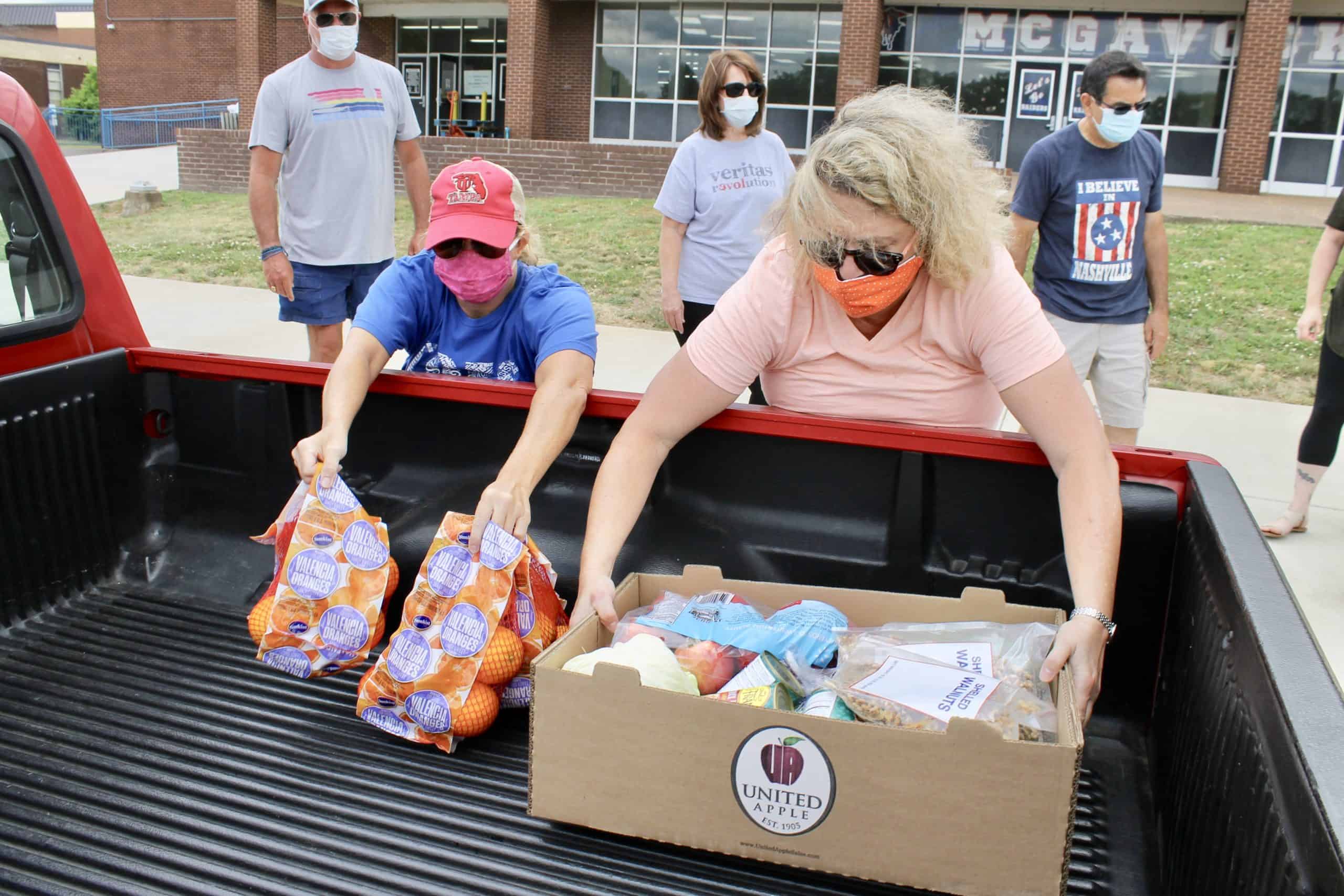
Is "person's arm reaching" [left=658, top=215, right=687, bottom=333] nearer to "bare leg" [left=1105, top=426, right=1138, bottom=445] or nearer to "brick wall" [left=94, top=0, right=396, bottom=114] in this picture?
"bare leg" [left=1105, top=426, right=1138, bottom=445]

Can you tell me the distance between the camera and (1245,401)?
7.57 m

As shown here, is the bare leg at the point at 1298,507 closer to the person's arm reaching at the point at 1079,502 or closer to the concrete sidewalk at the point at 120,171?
the person's arm reaching at the point at 1079,502

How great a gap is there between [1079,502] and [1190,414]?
5713 mm

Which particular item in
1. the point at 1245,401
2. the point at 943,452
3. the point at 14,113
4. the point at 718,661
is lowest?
the point at 1245,401

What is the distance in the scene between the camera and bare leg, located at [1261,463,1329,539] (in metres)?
4.69

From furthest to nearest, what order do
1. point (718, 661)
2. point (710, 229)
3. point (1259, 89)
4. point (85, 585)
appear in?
point (1259, 89)
point (710, 229)
point (85, 585)
point (718, 661)

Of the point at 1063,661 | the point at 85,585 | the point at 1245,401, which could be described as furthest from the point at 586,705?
the point at 1245,401

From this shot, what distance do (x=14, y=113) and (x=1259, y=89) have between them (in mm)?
19824

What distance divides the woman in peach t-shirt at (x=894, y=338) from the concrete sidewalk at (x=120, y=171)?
17.0 metres

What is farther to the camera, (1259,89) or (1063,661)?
(1259,89)

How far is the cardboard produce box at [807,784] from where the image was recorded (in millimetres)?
1569

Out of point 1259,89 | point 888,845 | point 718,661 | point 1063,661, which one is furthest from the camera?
point 1259,89

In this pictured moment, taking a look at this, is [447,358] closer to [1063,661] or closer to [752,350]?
[752,350]

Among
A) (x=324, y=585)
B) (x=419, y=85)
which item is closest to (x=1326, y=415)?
(x=324, y=585)
